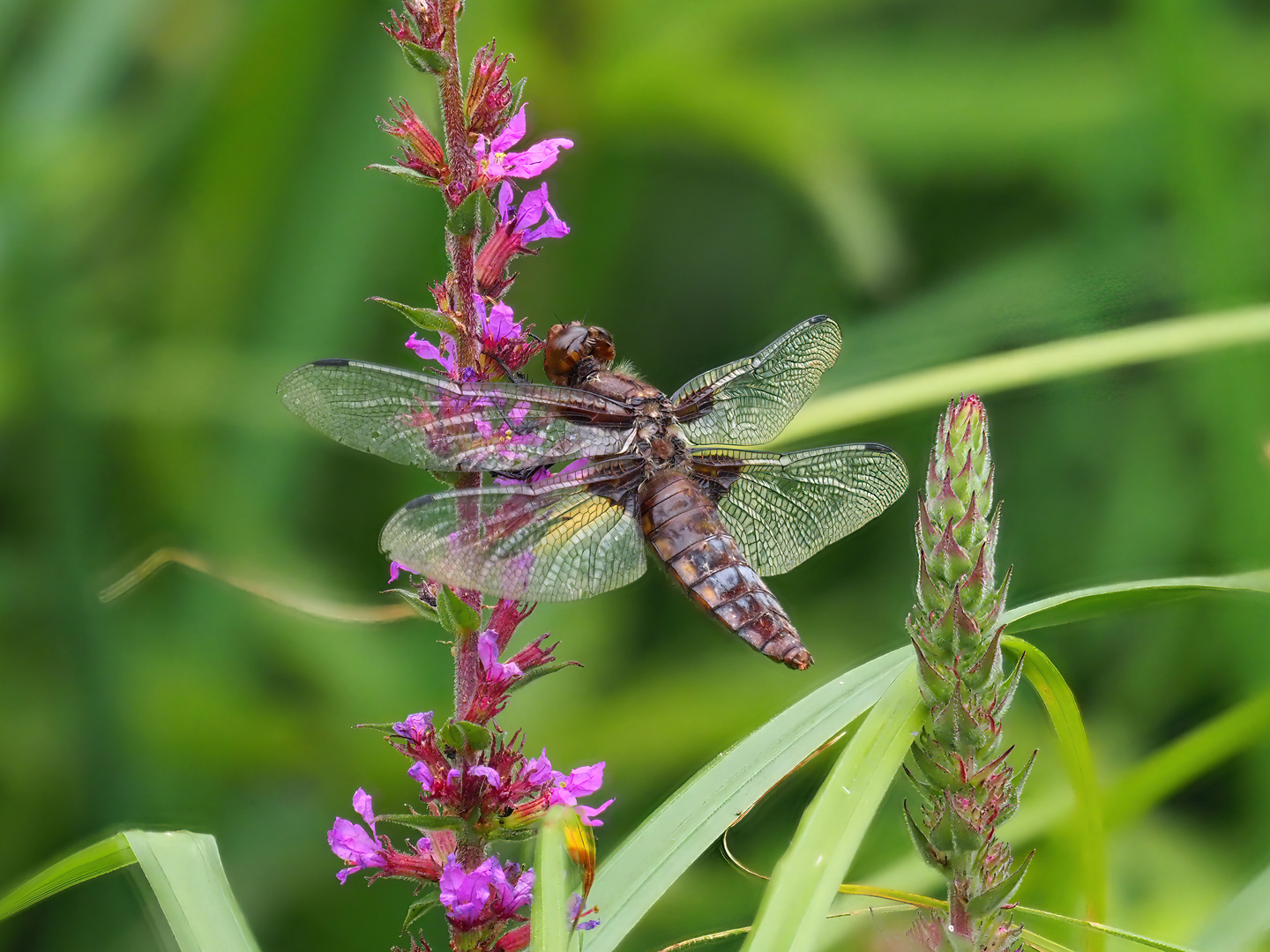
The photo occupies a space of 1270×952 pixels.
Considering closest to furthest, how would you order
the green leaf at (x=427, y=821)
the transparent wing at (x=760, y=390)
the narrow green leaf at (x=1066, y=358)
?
the green leaf at (x=427, y=821) → the narrow green leaf at (x=1066, y=358) → the transparent wing at (x=760, y=390)

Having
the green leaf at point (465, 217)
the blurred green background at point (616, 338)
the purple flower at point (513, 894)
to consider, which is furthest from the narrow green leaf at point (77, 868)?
the blurred green background at point (616, 338)

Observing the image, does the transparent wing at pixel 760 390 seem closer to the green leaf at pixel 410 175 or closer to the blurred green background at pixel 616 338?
the blurred green background at pixel 616 338

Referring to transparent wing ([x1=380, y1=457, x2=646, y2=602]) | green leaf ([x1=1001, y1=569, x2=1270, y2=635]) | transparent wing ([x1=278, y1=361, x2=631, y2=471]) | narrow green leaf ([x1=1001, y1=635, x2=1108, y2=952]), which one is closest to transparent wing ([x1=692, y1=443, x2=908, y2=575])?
transparent wing ([x1=380, y1=457, x2=646, y2=602])

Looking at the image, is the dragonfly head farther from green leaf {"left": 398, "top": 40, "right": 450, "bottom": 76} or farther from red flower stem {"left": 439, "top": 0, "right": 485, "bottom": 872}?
green leaf {"left": 398, "top": 40, "right": 450, "bottom": 76}

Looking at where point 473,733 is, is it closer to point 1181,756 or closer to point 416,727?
point 416,727

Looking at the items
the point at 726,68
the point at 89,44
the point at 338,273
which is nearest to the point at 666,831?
the point at 338,273
